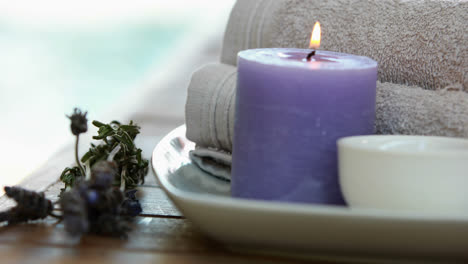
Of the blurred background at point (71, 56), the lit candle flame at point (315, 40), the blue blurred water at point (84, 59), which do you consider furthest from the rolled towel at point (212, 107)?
the blue blurred water at point (84, 59)

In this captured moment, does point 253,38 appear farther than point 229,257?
Yes

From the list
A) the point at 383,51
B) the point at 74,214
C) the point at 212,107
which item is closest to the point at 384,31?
the point at 383,51

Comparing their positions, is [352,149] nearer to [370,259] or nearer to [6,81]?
[370,259]

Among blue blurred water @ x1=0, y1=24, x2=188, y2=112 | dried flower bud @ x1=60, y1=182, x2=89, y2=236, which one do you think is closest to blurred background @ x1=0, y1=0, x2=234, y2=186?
blue blurred water @ x1=0, y1=24, x2=188, y2=112

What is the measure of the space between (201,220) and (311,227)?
0.06m

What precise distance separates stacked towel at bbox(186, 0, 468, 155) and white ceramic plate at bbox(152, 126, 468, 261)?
0.09m

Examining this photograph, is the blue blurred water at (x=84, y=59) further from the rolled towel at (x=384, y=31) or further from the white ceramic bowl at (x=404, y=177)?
the white ceramic bowl at (x=404, y=177)

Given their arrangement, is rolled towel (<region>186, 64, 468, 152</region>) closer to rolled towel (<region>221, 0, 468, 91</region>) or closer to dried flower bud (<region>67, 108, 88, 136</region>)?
rolled towel (<region>221, 0, 468, 91</region>)

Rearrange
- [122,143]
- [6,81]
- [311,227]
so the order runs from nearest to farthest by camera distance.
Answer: [311,227] < [122,143] < [6,81]

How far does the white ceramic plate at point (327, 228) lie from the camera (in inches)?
9.9

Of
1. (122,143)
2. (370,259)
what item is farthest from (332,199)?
(122,143)

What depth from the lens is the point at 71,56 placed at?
2395 mm

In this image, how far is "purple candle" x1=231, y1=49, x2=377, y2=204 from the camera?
0.29 metres

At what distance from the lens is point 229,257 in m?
0.29
